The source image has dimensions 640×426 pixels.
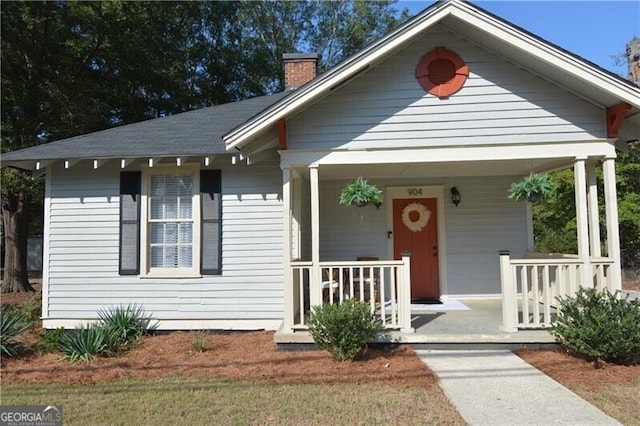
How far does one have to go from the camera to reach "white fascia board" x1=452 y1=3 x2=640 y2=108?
5438mm

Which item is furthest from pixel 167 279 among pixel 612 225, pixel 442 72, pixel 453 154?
pixel 612 225

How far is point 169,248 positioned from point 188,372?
8.49ft

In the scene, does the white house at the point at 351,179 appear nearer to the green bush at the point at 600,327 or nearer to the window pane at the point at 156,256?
the window pane at the point at 156,256

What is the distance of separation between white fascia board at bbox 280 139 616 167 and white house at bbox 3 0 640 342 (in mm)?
20

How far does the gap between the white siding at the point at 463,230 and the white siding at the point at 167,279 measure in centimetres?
177

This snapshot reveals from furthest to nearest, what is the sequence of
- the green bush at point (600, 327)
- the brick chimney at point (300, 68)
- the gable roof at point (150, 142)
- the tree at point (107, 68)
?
the tree at point (107, 68) < the brick chimney at point (300, 68) < the gable roof at point (150, 142) < the green bush at point (600, 327)

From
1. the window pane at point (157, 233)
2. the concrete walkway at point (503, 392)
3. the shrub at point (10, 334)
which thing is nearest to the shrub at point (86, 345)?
the shrub at point (10, 334)

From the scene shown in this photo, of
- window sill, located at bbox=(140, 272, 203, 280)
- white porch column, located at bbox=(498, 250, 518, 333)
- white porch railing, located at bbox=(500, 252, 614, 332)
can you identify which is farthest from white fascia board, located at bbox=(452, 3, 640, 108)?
window sill, located at bbox=(140, 272, 203, 280)

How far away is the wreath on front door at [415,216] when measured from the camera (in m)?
8.68

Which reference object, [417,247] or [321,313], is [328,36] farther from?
[321,313]

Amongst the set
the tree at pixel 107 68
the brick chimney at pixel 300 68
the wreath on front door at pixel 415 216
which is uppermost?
the tree at pixel 107 68

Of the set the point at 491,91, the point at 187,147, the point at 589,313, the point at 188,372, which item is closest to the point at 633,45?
the point at 491,91

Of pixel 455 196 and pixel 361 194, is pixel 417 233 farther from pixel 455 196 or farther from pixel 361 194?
pixel 361 194

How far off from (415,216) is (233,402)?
218 inches
